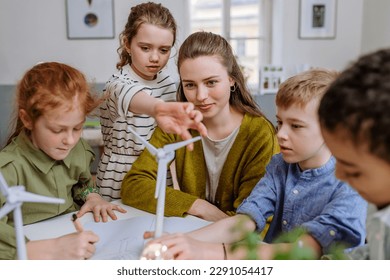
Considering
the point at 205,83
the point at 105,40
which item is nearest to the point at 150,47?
the point at 205,83

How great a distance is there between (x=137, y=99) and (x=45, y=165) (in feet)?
0.71

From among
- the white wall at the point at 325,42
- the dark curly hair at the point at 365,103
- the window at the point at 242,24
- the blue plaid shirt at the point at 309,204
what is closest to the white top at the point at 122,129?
the blue plaid shirt at the point at 309,204

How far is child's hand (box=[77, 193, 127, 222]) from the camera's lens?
86cm

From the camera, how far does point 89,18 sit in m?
1.93

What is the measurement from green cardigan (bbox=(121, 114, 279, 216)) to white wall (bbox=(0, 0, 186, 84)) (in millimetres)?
209

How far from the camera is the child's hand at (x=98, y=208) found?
863mm

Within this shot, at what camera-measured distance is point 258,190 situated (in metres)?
0.83

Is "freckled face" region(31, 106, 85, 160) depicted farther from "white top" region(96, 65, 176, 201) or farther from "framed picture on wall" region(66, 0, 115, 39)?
"framed picture on wall" region(66, 0, 115, 39)

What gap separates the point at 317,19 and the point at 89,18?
191 cm

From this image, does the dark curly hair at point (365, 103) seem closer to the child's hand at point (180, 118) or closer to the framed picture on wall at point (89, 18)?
the child's hand at point (180, 118)

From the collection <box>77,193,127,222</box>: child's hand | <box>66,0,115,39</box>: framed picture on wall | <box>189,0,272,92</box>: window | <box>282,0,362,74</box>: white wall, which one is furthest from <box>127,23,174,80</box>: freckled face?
<box>282,0,362,74</box>: white wall

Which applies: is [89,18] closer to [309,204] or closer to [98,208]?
[98,208]
